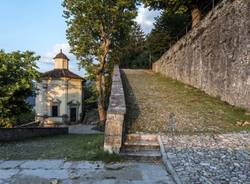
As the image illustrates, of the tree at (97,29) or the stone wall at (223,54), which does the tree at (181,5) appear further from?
the tree at (97,29)

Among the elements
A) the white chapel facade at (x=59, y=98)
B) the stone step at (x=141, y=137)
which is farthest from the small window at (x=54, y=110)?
the stone step at (x=141, y=137)

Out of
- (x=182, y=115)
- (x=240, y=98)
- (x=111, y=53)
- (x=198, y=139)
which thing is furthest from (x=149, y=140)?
(x=111, y=53)

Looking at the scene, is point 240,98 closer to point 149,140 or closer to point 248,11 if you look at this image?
point 248,11

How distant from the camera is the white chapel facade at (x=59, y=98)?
4434 cm

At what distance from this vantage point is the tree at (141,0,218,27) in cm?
1930

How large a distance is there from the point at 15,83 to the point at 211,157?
12.8 metres

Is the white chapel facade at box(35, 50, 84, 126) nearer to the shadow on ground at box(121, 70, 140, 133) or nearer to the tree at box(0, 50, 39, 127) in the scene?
the tree at box(0, 50, 39, 127)

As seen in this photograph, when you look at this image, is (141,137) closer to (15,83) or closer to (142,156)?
(142,156)

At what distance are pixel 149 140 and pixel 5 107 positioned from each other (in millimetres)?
10581

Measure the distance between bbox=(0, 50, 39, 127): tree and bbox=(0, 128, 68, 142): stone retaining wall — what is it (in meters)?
1.04

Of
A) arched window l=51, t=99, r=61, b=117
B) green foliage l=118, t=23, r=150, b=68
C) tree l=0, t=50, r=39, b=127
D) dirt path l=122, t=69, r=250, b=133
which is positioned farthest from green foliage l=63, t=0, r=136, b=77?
arched window l=51, t=99, r=61, b=117

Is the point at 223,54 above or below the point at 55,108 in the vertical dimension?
above

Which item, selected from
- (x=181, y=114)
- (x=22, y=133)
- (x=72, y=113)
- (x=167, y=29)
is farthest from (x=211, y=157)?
(x=72, y=113)

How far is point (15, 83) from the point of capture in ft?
54.4
